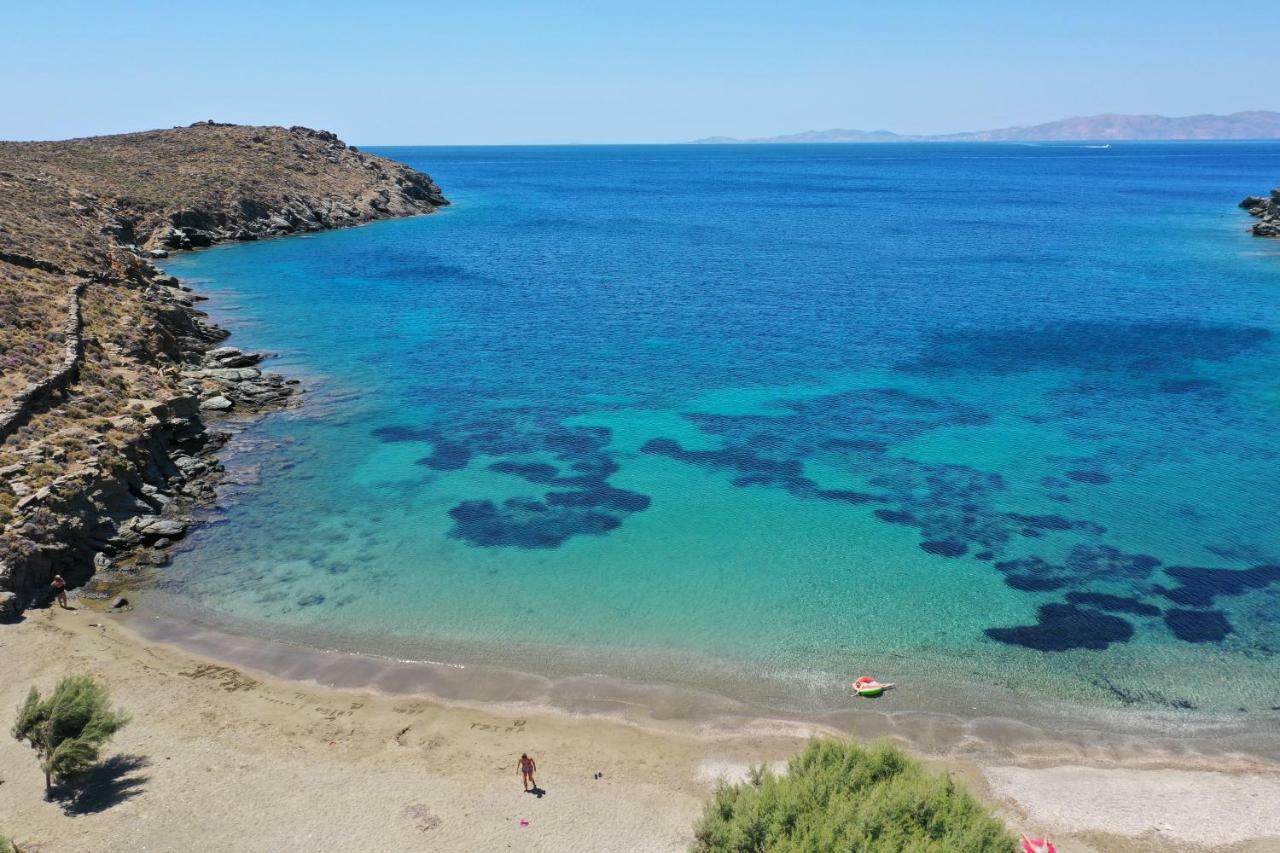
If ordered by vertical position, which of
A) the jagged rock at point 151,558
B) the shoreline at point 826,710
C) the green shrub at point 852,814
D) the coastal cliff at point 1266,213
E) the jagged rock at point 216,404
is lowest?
the shoreline at point 826,710

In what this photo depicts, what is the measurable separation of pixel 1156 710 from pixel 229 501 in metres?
42.5

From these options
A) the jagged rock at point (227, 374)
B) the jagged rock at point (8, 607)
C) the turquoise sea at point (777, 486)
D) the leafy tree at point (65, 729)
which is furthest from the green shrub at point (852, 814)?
the jagged rock at point (227, 374)

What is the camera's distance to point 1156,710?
97.3 feet

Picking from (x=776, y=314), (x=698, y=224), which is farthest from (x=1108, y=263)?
(x=698, y=224)

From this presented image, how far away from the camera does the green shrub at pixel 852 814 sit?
18.8 m

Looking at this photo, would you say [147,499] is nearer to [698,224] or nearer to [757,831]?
[757,831]

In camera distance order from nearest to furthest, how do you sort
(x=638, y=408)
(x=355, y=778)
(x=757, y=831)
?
1. (x=757, y=831)
2. (x=355, y=778)
3. (x=638, y=408)

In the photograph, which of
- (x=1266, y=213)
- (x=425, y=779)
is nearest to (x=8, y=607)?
(x=425, y=779)

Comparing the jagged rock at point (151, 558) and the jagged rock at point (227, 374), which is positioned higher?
the jagged rock at point (227, 374)

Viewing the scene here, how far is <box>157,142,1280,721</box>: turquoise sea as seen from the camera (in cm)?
3356

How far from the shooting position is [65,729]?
24.6 meters

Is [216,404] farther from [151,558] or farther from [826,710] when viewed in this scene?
[826,710]

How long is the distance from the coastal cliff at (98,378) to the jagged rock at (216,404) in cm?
12

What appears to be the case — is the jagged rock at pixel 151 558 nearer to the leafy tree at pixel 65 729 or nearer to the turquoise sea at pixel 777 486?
the turquoise sea at pixel 777 486
